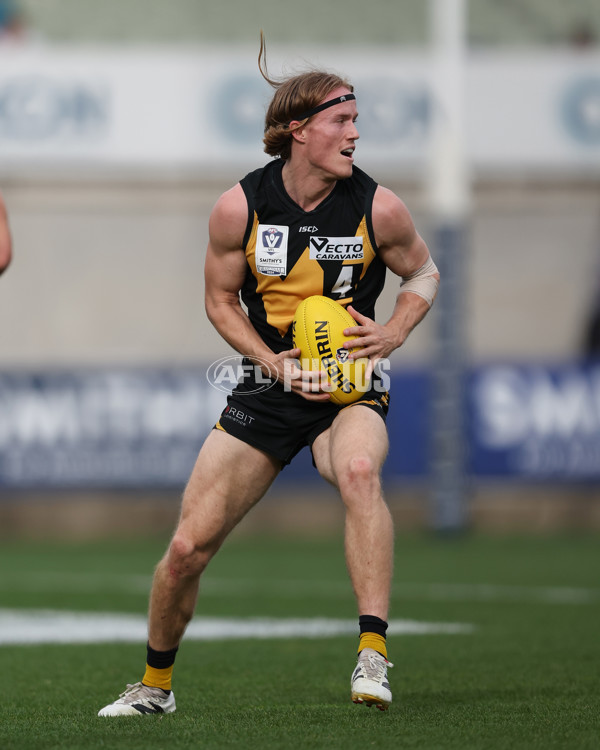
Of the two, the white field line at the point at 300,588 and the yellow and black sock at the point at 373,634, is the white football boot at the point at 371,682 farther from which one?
the white field line at the point at 300,588

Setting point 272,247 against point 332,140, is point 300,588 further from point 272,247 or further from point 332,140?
point 332,140

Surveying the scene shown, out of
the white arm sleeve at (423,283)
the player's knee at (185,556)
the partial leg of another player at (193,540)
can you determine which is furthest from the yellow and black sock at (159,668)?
the white arm sleeve at (423,283)

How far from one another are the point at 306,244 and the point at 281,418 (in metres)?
0.65

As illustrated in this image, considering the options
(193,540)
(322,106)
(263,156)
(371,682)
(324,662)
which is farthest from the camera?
(263,156)

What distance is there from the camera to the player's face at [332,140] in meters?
5.36

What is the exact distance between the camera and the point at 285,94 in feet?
17.9

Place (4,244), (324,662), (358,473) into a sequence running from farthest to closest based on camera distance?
(324,662) < (358,473) < (4,244)

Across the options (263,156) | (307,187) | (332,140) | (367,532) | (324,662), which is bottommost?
(324,662)

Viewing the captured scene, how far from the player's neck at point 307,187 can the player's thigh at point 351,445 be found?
79 cm

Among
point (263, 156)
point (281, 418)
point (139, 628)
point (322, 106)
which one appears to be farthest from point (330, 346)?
point (263, 156)

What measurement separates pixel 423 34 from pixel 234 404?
11327 millimetres

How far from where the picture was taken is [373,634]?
4988 mm

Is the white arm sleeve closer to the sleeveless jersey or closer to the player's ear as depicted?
the sleeveless jersey

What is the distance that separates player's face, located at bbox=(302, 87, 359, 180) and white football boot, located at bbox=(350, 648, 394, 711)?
1757mm
